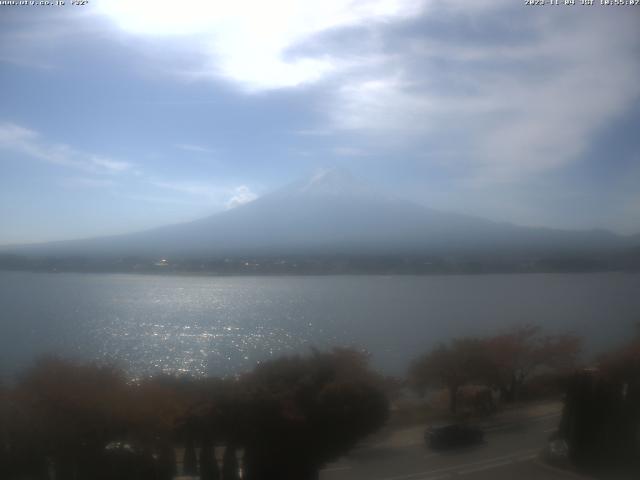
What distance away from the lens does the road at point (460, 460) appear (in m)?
3.41

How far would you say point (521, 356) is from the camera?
401 centimetres

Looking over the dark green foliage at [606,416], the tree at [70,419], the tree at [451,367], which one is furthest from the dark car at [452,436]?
the tree at [70,419]

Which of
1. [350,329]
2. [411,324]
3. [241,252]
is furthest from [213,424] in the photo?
[241,252]

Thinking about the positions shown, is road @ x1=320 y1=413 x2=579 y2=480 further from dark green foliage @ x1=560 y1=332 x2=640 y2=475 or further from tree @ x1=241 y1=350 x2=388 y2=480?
dark green foliage @ x1=560 y1=332 x2=640 y2=475

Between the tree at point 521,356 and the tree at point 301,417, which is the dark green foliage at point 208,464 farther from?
the tree at point 521,356

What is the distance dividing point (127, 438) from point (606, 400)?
132 inches

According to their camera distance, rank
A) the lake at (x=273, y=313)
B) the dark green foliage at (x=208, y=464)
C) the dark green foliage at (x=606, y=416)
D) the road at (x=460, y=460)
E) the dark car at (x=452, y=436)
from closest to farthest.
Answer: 1. the dark green foliage at (x=208, y=464)
2. the road at (x=460, y=460)
3. the dark car at (x=452, y=436)
4. the lake at (x=273, y=313)
5. the dark green foliage at (x=606, y=416)

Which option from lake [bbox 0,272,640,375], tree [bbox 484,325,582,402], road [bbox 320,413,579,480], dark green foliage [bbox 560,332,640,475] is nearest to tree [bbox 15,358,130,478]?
lake [bbox 0,272,640,375]

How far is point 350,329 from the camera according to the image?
3.97 metres

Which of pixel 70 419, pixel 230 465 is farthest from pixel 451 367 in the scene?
pixel 70 419

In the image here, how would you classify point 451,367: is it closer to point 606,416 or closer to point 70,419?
point 606,416

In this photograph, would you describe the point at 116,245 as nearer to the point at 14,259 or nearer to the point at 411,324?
the point at 14,259

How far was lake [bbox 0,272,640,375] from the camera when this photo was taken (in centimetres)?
372

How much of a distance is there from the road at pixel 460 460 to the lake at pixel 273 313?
0.51 metres
